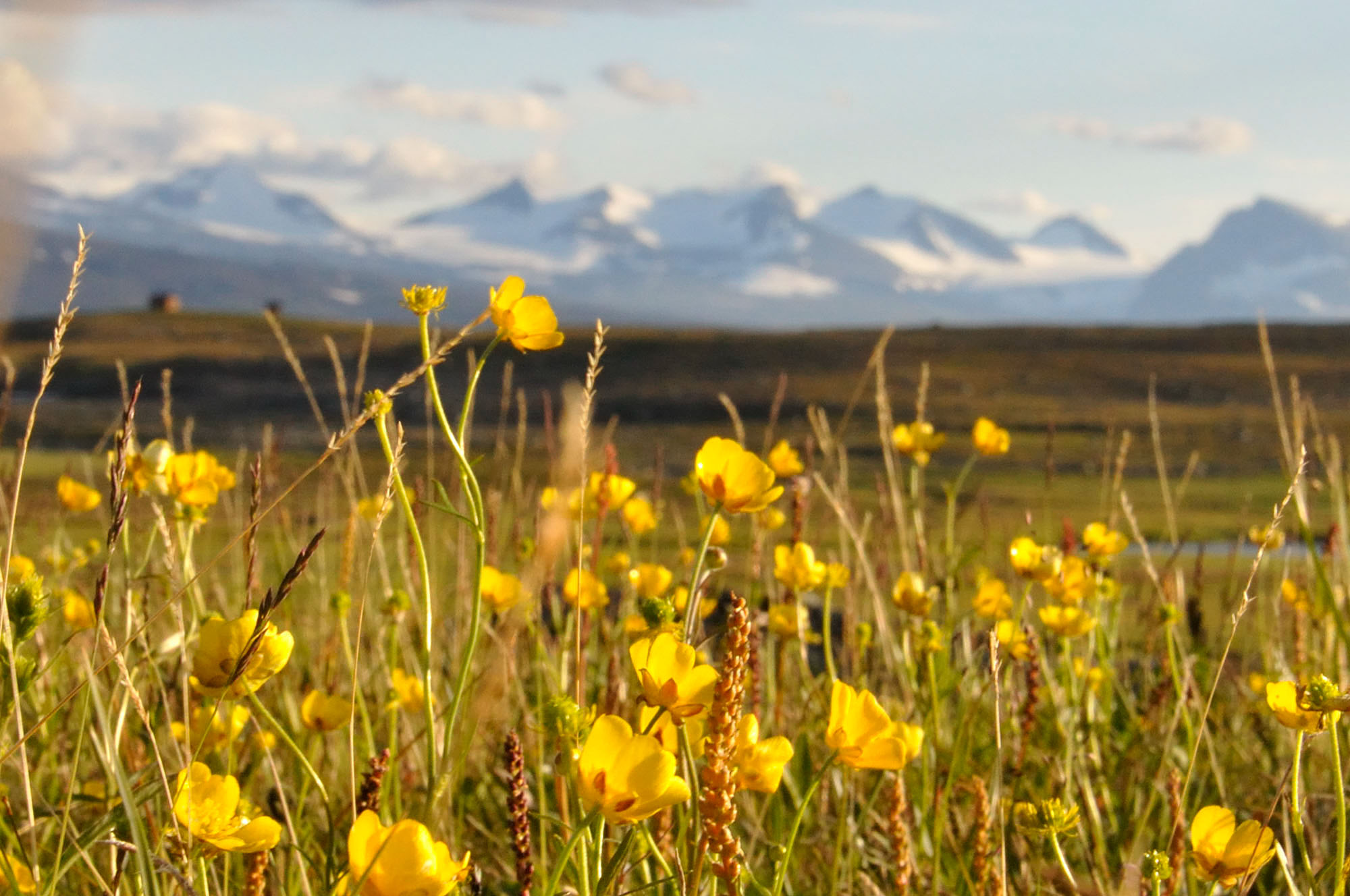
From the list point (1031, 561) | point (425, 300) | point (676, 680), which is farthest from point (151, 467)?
point (1031, 561)

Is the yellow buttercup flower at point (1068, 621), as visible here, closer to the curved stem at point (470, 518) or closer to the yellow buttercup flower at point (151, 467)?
the curved stem at point (470, 518)

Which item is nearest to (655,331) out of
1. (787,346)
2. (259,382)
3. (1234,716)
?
(787,346)

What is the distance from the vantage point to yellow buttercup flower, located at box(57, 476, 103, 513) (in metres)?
2.22

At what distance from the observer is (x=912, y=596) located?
1668 mm

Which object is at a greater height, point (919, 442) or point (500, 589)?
point (919, 442)

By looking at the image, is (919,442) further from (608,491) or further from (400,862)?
(400,862)

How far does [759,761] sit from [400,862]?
282mm

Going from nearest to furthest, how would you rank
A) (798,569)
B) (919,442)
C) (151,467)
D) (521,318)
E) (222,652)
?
(222,652) → (521,318) → (151,467) → (798,569) → (919,442)

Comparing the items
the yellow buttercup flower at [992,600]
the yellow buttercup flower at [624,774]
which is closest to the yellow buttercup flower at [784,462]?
the yellow buttercup flower at [992,600]

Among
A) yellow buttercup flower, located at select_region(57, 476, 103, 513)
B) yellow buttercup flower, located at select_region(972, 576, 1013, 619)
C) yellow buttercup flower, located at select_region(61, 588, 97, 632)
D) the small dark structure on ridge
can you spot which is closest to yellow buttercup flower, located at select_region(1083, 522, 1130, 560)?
yellow buttercup flower, located at select_region(972, 576, 1013, 619)

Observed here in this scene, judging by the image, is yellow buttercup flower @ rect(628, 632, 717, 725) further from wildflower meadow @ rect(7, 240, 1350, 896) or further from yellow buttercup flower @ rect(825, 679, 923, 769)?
yellow buttercup flower @ rect(825, 679, 923, 769)

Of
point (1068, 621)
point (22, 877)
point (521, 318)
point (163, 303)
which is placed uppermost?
point (163, 303)

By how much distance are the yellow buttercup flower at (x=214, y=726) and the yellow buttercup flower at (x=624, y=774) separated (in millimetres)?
491

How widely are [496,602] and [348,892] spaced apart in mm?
699
